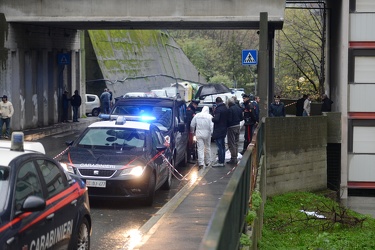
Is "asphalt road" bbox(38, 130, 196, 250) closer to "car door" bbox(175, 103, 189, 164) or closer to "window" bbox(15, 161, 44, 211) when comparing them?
"car door" bbox(175, 103, 189, 164)

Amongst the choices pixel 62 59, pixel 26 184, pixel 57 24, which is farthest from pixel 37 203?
pixel 62 59

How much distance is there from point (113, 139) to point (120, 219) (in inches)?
→ 109

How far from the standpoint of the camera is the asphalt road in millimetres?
11547

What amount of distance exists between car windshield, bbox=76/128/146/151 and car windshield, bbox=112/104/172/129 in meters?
4.63

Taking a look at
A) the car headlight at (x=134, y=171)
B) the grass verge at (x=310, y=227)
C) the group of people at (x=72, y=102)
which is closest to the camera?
the grass verge at (x=310, y=227)

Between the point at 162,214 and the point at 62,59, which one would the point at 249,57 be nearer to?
the point at 162,214

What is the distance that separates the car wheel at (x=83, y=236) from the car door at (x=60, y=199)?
247 mm

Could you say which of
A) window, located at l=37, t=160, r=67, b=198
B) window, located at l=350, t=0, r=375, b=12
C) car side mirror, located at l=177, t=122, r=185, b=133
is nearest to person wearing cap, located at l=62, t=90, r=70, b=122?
window, located at l=350, t=0, r=375, b=12

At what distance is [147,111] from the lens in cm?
2131

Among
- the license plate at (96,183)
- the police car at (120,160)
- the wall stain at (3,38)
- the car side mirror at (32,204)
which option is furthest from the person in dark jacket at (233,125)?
the car side mirror at (32,204)

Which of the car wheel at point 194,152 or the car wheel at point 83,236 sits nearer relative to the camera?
the car wheel at point 83,236

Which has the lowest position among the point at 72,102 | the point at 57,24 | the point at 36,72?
the point at 72,102

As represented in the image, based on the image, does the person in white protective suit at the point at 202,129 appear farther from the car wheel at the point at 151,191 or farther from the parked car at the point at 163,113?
the car wheel at the point at 151,191

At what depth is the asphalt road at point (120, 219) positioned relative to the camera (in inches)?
455
